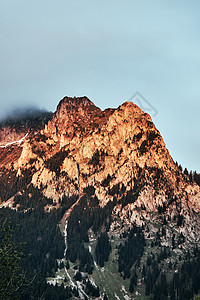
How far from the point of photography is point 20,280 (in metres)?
50.8

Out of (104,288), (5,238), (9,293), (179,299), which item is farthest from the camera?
(104,288)

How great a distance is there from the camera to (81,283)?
18850 centimetres

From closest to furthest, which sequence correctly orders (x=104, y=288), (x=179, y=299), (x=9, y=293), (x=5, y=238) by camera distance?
1. (x=9, y=293)
2. (x=5, y=238)
3. (x=179, y=299)
4. (x=104, y=288)

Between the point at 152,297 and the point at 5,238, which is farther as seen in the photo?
the point at 152,297

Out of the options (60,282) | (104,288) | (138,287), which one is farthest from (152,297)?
(60,282)

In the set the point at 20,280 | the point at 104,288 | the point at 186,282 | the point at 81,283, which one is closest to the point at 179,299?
the point at 186,282

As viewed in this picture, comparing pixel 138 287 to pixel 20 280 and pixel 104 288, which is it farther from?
pixel 20 280

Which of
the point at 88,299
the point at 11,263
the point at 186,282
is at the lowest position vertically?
the point at 88,299

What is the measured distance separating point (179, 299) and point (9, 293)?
5754 inches

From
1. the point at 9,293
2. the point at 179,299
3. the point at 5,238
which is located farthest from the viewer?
the point at 179,299

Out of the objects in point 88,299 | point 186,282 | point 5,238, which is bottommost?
point 88,299

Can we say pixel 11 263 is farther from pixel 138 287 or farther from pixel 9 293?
pixel 138 287

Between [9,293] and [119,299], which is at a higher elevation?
[9,293]

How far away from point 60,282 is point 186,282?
70238 millimetres
